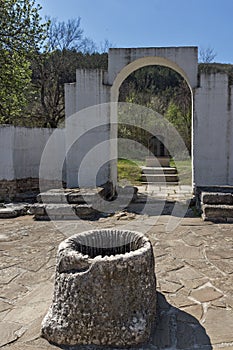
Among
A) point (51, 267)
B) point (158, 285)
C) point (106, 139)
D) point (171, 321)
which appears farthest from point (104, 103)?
point (171, 321)

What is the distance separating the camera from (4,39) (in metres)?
9.31

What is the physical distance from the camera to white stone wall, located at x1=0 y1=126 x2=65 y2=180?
23.4 ft

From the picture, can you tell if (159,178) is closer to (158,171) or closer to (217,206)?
(158,171)

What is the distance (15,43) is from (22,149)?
417cm

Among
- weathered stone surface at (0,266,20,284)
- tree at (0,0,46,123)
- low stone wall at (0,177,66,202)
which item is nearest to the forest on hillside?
tree at (0,0,46,123)

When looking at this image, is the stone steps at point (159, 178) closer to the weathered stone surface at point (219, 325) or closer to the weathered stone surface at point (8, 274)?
the weathered stone surface at point (8, 274)

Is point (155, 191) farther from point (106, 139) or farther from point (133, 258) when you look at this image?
point (133, 258)

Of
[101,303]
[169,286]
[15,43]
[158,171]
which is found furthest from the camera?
[158,171]

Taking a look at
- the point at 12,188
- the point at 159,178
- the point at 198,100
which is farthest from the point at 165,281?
the point at 159,178

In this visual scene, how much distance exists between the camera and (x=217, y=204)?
5.65 m

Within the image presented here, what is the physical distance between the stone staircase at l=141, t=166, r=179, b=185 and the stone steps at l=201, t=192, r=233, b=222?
482 centimetres

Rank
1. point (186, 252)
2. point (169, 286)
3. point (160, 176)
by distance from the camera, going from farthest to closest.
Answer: point (160, 176)
point (186, 252)
point (169, 286)

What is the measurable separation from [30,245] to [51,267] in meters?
0.87

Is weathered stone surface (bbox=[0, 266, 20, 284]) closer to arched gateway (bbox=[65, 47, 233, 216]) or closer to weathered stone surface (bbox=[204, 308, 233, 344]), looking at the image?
weathered stone surface (bbox=[204, 308, 233, 344])
